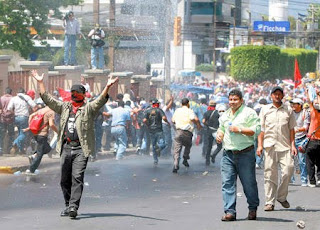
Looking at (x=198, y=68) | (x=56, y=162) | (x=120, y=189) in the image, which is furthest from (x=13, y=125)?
(x=198, y=68)

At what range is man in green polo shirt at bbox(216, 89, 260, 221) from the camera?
36.2ft

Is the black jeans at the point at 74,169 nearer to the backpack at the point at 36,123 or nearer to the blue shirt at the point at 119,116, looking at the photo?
the backpack at the point at 36,123

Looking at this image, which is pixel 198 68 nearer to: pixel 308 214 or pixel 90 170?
pixel 90 170

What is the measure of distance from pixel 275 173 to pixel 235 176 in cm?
137

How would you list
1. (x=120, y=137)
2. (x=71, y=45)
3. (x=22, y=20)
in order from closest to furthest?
(x=120, y=137) < (x=22, y=20) < (x=71, y=45)

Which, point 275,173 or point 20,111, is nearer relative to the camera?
point 275,173

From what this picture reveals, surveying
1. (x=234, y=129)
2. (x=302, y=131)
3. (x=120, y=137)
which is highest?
(x=234, y=129)

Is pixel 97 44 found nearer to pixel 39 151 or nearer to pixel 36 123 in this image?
pixel 36 123

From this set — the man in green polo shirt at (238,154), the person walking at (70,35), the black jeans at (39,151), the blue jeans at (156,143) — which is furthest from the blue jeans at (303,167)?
the person walking at (70,35)

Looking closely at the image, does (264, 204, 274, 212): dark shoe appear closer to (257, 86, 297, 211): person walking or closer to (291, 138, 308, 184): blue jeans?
(257, 86, 297, 211): person walking

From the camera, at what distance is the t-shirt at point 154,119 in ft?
72.1

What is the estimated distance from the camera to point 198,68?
104562 millimetres

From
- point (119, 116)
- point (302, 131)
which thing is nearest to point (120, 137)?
point (119, 116)

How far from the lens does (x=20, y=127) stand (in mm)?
22297
